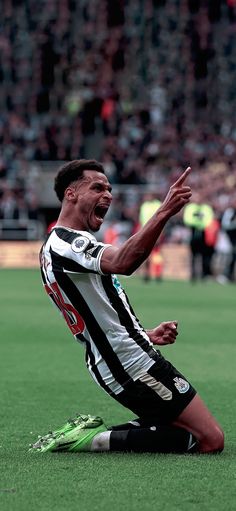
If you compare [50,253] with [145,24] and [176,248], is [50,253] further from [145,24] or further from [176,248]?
[145,24]

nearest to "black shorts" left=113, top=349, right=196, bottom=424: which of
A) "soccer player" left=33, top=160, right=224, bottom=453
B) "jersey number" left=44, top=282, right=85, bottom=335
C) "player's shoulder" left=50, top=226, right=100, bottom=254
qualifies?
"soccer player" left=33, top=160, right=224, bottom=453

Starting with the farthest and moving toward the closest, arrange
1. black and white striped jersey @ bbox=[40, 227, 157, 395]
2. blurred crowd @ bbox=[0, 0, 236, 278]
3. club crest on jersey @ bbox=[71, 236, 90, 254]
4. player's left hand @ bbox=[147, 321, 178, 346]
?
blurred crowd @ bbox=[0, 0, 236, 278], player's left hand @ bbox=[147, 321, 178, 346], black and white striped jersey @ bbox=[40, 227, 157, 395], club crest on jersey @ bbox=[71, 236, 90, 254]

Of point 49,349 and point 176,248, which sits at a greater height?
point 49,349

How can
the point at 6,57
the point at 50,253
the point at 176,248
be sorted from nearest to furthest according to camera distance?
1. the point at 50,253
2. the point at 176,248
3. the point at 6,57

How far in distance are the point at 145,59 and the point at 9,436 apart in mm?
33261

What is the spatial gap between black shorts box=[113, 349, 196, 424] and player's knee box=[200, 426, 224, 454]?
21cm

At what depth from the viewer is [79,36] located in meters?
40.5

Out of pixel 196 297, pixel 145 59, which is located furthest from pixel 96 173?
pixel 145 59

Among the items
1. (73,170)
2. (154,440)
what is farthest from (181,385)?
(73,170)

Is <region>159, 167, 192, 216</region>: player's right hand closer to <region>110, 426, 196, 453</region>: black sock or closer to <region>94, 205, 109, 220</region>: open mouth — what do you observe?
<region>94, 205, 109, 220</region>: open mouth

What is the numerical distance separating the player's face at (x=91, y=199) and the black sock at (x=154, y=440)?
1.20m

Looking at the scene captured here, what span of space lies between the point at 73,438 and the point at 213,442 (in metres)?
0.80

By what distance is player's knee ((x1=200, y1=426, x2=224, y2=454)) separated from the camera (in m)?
6.59

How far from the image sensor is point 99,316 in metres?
6.57
